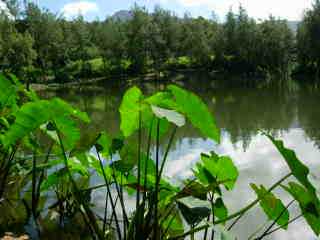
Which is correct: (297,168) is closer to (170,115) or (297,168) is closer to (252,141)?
(170,115)

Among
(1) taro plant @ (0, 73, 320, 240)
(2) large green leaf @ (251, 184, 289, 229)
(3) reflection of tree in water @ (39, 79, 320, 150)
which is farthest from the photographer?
(3) reflection of tree in water @ (39, 79, 320, 150)

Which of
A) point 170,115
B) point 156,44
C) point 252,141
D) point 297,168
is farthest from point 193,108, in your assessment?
point 156,44

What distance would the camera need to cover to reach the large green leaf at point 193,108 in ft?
11.1

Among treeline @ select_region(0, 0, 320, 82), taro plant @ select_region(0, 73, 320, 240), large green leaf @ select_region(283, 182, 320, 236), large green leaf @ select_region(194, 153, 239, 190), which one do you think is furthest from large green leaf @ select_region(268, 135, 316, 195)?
treeline @ select_region(0, 0, 320, 82)

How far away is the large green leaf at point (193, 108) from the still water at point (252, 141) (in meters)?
0.45

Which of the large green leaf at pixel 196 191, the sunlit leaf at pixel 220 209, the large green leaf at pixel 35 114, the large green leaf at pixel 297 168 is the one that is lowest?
the sunlit leaf at pixel 220 209

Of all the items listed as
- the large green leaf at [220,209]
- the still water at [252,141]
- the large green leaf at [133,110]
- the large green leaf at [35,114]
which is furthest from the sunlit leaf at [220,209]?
the large green leaf at [35,114]

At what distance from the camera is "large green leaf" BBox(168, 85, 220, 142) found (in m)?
3.40

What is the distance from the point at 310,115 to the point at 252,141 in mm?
6317

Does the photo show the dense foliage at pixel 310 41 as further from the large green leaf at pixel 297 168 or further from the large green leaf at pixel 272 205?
the large green leaf at pixel 297 168

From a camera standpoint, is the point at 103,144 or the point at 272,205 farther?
the point at 103,144

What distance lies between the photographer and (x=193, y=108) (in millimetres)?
3441

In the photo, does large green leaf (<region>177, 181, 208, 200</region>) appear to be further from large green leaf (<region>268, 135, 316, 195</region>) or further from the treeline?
the treeline

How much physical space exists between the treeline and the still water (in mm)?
20633
